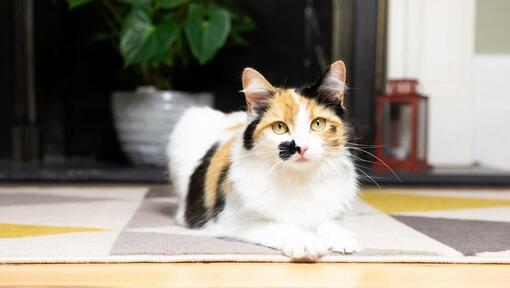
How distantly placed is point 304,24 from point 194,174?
150 cm

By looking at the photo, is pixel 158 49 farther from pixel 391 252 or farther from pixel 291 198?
pixel 391 252

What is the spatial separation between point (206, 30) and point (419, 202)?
0.94 m

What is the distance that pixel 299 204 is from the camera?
115 centimetres

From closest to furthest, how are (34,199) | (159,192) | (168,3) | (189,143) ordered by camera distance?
(189,143), (34,199), (159,192), (168,3)

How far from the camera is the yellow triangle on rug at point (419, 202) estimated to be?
68.1 inches

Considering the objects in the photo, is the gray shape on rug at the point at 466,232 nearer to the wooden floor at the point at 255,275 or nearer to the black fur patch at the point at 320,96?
the wooden floor at the point at 255,275

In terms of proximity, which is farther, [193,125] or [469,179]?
[469,179]

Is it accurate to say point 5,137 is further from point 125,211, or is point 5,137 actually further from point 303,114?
point 303,114

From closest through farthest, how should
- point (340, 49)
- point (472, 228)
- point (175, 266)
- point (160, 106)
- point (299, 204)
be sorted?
point (175, 266)
point (299, 204)
point (472, 228)
point (160, 106)
point (340, 49)

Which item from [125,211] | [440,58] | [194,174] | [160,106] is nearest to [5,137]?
[160,106]

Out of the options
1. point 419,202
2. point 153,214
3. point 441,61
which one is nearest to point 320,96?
point 153,214

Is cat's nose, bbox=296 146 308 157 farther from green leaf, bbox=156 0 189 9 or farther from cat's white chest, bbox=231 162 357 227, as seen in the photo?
green leaf, bbox=156 0 189 9

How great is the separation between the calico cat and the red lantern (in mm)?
1219

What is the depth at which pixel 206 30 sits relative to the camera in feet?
7.14
